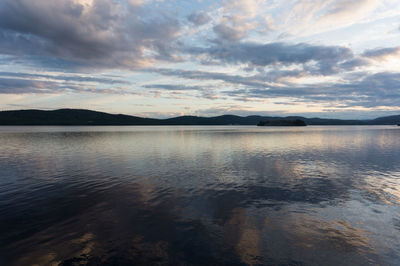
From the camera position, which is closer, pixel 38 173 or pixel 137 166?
pixel 38 173

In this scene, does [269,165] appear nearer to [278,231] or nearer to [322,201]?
[322,201]

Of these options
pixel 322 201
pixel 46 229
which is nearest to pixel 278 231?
pixel 322 201

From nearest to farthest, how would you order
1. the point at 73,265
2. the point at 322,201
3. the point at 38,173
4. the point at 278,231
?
the point at 73,265 → the point at 278,231 → the point at 322,201 → the point at 38,173

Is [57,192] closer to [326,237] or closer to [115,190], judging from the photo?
[115,190]

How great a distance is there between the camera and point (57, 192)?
22.2 metres

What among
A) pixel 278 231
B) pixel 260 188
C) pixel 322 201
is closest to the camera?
pixel 278 231

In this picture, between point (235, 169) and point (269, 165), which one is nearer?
point (235, 169)

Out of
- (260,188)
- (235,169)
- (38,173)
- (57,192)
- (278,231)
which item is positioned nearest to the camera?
(278,231)

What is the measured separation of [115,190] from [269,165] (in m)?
25.3

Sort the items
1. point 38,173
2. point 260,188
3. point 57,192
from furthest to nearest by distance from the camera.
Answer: point 38,173
point 260,188
point 57,192

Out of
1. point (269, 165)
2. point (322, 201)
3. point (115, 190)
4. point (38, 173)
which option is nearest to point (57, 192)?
point (115, 190)

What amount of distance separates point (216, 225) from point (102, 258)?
24.3ft

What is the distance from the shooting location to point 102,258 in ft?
37.5

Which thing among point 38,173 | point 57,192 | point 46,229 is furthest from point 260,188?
point 38,173
